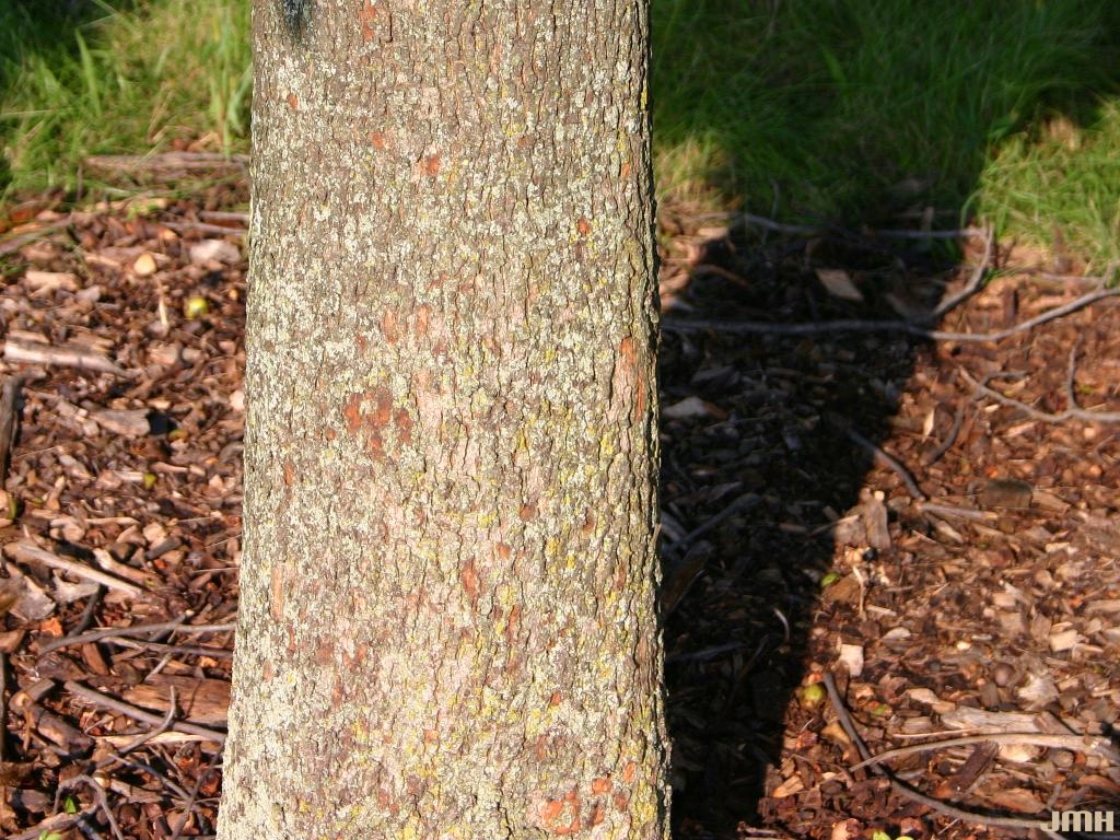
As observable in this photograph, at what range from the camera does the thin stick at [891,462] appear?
3.45 m

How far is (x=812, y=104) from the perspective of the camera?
15.3ft

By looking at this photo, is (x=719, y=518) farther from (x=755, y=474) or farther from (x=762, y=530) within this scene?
(x=755, y=474)

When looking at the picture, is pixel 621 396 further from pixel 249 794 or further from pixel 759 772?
pixel 759 772

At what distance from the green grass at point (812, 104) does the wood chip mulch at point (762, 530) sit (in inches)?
7.4

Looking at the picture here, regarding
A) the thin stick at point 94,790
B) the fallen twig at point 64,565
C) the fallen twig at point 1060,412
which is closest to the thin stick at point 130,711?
the thin stick at point 94,790

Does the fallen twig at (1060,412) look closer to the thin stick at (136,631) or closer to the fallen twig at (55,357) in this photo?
the thin stick at (136,631)

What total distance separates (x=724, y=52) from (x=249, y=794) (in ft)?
11.3

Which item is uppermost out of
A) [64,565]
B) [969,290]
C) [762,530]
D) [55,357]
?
[969,290]

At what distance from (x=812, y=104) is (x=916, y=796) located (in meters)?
2.79

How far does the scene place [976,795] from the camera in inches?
104

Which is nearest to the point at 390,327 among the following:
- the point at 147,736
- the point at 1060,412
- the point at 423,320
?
the point at 423,320

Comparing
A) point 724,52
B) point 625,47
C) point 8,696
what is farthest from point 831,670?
point 724,52

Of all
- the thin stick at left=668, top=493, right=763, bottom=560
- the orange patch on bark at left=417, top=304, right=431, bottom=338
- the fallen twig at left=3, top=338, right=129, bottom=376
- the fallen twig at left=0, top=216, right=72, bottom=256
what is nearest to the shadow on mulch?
the thin stick at left=668, top=493, right=763, bottom=560

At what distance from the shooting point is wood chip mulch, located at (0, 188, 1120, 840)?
2.69 m
